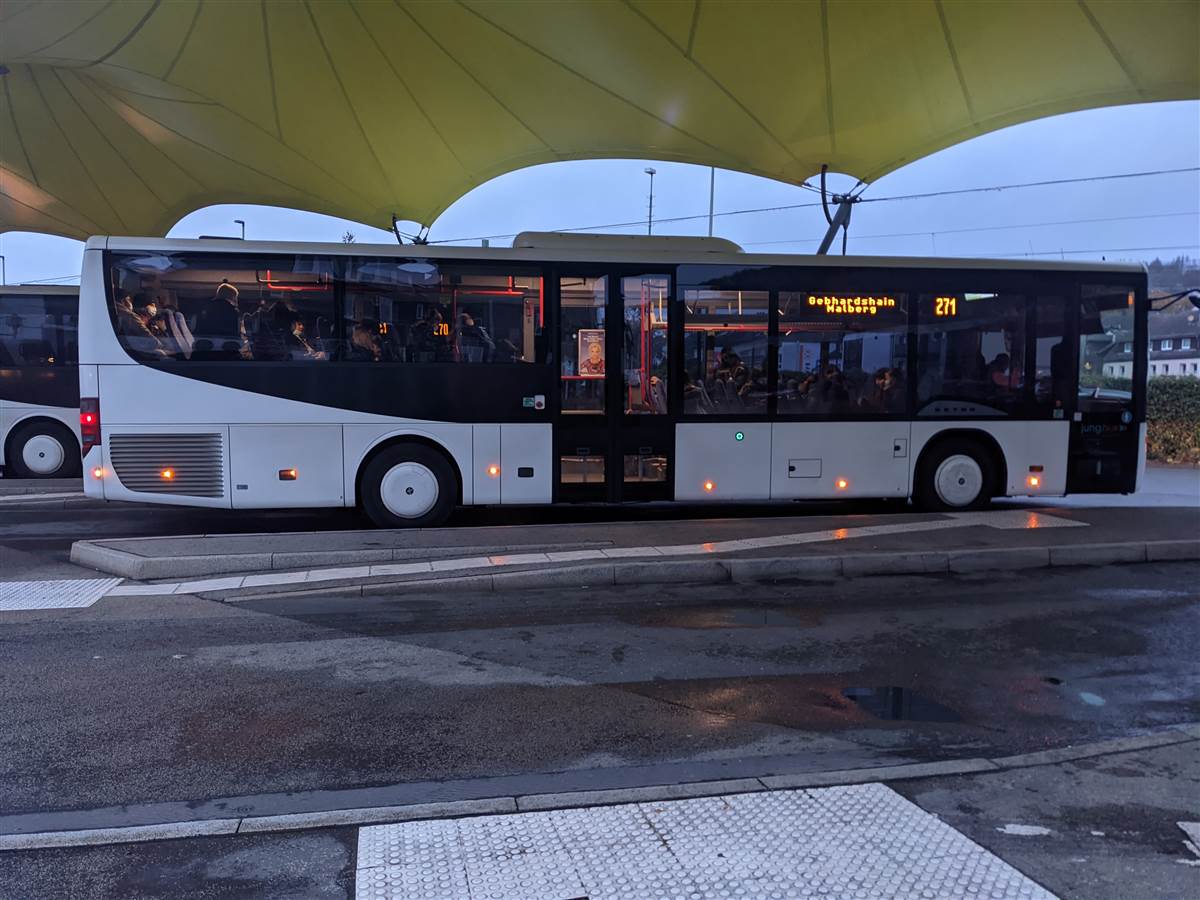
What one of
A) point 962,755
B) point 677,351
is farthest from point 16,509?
point 962,755

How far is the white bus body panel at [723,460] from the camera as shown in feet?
34.6

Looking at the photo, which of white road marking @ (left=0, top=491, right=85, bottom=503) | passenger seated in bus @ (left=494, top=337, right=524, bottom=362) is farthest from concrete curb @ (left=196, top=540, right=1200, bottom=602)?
white road marking @ (left=0, top=491, right=85, bottom=503)

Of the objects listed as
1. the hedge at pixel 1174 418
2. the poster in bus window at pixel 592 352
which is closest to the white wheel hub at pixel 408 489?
the poster in bus window at pixel 592 352

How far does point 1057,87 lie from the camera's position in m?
14.2

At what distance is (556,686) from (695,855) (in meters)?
A: 2.19

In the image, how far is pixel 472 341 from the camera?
10.2 metres

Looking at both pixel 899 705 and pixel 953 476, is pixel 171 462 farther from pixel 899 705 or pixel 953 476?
pixel 953 476

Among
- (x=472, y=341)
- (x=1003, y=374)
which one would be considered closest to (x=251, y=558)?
(x=472, y=341)

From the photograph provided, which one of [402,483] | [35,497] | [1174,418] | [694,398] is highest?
[694,398]

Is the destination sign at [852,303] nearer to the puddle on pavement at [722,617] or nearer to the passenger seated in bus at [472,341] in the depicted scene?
the passenger seated in bus at [472,341]

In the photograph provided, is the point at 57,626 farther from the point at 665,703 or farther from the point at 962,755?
the point at 962,755

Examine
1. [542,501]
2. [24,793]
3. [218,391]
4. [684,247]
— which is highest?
[684,247]

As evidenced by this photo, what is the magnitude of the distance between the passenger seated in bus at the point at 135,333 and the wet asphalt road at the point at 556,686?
145 inches

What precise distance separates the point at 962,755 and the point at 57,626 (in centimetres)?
679
